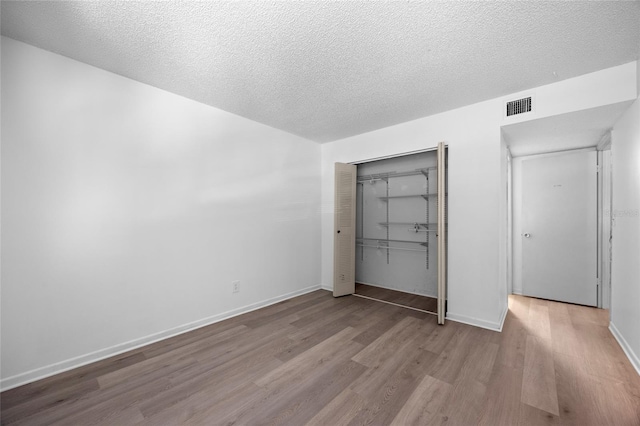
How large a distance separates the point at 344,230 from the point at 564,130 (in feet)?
9.72

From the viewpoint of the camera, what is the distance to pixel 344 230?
13.8 feet

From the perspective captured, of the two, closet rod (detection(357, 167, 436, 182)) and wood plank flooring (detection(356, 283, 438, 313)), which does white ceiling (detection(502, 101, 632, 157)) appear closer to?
closet rod (detection(357, 167, 436, 182))

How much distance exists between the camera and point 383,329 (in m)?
2.83

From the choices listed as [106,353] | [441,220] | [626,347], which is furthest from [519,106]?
[106,353]

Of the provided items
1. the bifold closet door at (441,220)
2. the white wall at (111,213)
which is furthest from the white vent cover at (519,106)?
the white wall at (111,213)

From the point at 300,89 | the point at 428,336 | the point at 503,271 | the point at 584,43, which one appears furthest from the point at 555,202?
the point at 300,89

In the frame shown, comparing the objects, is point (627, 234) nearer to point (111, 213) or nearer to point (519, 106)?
point (519, 106)

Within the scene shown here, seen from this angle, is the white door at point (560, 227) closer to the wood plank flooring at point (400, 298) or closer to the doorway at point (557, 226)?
the doorway at point (557, 226)

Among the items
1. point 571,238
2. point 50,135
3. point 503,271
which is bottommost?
point 503,271

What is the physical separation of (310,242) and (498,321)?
8.84ft

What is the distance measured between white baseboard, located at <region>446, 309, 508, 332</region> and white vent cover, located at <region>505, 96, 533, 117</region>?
2.27m

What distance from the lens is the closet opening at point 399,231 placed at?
407cm

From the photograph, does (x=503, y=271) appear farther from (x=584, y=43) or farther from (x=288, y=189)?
(x=288, y=189)

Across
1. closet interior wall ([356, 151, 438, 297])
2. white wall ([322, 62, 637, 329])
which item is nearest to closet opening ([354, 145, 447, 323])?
closet interior wall ([356, 151, 438, 297])
